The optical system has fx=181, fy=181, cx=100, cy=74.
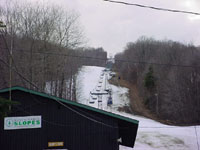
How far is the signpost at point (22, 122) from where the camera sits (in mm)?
8620

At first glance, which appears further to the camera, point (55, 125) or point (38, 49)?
point (38, 49)

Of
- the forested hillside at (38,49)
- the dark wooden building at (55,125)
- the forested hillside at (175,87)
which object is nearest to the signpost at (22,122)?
the dark wooden building at (55,125)

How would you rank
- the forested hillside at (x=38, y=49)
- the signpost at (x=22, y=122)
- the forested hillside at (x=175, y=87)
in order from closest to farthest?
the signpost at (x=22, y=122) < the forested hillside at (x=38, y=49) < the forested hillside at (x=175, y=87)

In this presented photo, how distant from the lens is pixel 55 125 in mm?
8977

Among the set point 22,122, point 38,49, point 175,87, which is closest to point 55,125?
point 22,122

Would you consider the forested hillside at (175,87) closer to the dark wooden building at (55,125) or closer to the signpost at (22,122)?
the dark wooden building at (55,125)

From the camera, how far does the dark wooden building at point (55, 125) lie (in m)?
8.69

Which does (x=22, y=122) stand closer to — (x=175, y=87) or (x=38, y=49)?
(x=38, y=49)

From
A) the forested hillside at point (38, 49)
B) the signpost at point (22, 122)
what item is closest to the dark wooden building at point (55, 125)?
the signpost at point (22, 122)

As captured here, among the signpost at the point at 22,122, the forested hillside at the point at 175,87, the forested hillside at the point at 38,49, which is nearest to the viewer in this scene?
the signpost at the point at 22,122

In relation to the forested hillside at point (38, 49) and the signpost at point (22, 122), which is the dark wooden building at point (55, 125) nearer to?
the signpost at point (22, 122)

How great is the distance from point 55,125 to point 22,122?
157 centimetres

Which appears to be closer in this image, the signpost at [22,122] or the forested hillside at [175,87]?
the signpost at [22,122]

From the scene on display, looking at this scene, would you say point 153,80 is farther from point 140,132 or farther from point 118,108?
point 140,132
